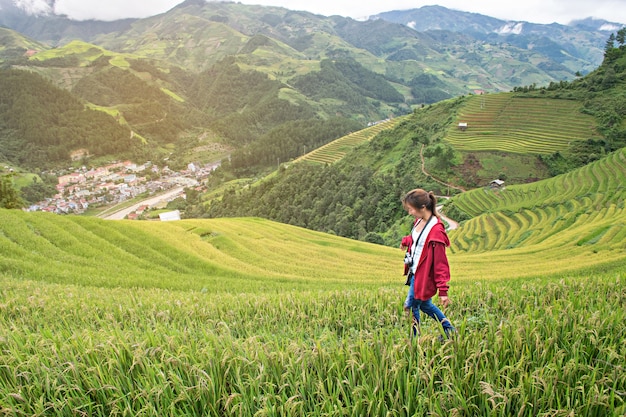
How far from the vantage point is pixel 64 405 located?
8.64 feet

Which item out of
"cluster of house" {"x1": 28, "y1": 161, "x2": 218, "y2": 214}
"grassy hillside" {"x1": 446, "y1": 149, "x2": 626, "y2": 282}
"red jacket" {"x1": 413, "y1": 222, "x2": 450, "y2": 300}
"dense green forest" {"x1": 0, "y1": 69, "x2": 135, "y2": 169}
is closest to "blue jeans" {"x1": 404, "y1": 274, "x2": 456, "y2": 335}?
"red jacket" {"x1": 413, "y1": 222, "x2": 450, "y2": 300}

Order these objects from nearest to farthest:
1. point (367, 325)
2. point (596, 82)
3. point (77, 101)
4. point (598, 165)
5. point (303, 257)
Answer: point (367, 325) < point (303, 257) < point (598, 165) < point (596, 82) < point (77, 101)

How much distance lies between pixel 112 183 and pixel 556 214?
132171mm

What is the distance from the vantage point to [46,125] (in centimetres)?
16038

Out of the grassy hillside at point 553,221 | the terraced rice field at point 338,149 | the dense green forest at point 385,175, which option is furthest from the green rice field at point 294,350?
the terraced rice field at point 338,149

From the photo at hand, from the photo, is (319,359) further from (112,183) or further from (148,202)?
(112,183)

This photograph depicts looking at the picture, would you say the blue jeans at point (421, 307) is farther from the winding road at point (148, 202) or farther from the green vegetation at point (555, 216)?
the winding road at point (148, 202)

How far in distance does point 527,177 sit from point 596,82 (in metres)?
39.1

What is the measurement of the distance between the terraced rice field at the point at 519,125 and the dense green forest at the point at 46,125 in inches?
5708

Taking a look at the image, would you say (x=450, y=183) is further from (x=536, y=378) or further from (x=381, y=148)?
(x=536, y=378)

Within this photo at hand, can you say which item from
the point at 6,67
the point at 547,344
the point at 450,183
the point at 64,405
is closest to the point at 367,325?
the point at 547,344

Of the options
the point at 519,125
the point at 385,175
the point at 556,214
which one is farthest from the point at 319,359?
the point at 519,125

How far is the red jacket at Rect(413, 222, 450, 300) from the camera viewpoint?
427cm

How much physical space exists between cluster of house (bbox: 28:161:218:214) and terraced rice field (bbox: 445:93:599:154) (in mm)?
96635
